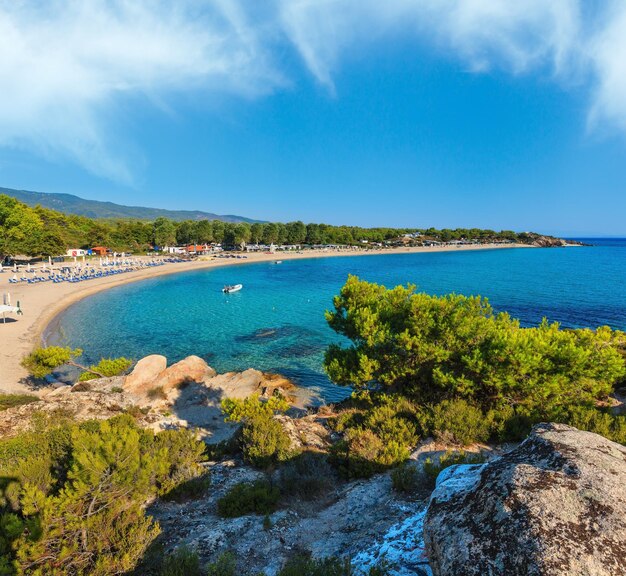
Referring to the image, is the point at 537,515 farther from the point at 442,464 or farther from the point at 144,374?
the point at 144,374

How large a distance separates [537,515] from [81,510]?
6279 millimetres

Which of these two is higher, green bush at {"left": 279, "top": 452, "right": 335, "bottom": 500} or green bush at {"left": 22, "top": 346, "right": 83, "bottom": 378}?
green bush at {"left": 279, "top": 452, "right": 335, "bottom": 500}

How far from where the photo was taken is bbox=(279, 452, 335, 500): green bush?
791 centimetres

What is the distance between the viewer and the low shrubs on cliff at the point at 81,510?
4.78 m

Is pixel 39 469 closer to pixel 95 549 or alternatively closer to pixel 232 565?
pixel 95 549

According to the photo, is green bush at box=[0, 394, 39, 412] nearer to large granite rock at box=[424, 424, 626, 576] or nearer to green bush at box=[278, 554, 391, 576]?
green bush at box=[278, 554, 391, 576]

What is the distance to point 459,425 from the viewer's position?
32.8 ft

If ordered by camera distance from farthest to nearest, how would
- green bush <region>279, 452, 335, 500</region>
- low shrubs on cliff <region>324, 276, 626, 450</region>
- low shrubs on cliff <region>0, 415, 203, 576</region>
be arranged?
low shrubs on cliff <region>324, 276, 626, 450</region>
green bush <region>279, 452, 335, 500</region>
low shrubs on cliff <region>0, 415, 203, 576</region>

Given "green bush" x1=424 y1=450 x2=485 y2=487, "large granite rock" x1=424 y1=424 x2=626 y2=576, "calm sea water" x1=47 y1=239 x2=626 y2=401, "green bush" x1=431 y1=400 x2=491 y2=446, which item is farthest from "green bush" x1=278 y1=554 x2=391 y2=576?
"calm sea water" x1=47 y1=239 x2=626 y2=401

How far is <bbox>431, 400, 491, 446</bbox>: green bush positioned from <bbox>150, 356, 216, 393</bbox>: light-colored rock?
15.5 metres

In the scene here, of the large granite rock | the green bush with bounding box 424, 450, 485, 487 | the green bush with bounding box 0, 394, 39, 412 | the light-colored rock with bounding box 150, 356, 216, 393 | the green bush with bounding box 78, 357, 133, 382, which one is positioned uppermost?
the large granite rock

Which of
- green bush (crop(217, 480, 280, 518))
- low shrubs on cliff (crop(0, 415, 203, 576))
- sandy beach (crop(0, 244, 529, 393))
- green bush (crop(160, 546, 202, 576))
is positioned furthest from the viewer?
sandy beach (crop(0, 244, 529, 393))

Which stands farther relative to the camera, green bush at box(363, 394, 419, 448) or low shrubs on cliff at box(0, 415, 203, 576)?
green bush at box(363, 394, 419, 448)

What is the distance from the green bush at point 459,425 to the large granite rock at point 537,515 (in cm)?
599
